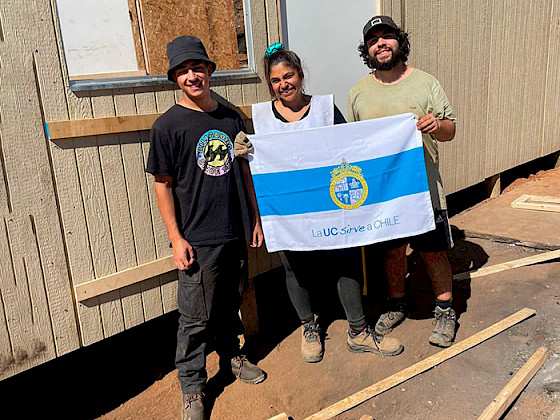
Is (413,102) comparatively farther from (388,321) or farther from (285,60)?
(388,321)

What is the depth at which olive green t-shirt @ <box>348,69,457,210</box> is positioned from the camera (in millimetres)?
3148

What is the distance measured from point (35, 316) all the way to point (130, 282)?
0.56 metres

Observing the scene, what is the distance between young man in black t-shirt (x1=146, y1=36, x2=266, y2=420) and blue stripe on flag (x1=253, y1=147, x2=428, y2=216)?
0.12 metres

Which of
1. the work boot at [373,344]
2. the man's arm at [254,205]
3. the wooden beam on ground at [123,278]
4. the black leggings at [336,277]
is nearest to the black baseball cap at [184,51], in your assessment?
the man's arm at [254,205]

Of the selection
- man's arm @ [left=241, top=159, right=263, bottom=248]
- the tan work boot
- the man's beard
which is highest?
the man's beard

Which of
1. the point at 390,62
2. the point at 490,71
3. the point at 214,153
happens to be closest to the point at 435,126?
the point at 390,62

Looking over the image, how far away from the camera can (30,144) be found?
261 cm

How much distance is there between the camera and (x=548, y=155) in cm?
878

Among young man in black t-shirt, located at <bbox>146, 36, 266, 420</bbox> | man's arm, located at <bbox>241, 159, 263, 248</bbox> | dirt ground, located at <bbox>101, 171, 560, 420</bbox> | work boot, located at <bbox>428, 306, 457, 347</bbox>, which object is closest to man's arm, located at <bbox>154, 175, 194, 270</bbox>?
young man in black t-shirt, located at <bbox>146, 36, 266, 420</bbox>

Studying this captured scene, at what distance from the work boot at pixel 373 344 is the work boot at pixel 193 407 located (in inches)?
43.7

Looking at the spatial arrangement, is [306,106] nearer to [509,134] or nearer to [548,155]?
[509,134]

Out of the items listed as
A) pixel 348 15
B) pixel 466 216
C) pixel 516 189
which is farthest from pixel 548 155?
pixel 348 15

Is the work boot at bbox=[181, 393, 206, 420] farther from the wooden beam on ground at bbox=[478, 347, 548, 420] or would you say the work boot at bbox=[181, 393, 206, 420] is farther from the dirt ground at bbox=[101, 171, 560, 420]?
the wooden beam on ground at bbox=[478, 347, 548, 420]

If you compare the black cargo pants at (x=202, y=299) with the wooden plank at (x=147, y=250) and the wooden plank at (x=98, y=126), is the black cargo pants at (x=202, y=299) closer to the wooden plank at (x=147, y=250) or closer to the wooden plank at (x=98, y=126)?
the wooden plank at (x=147, y=250)
